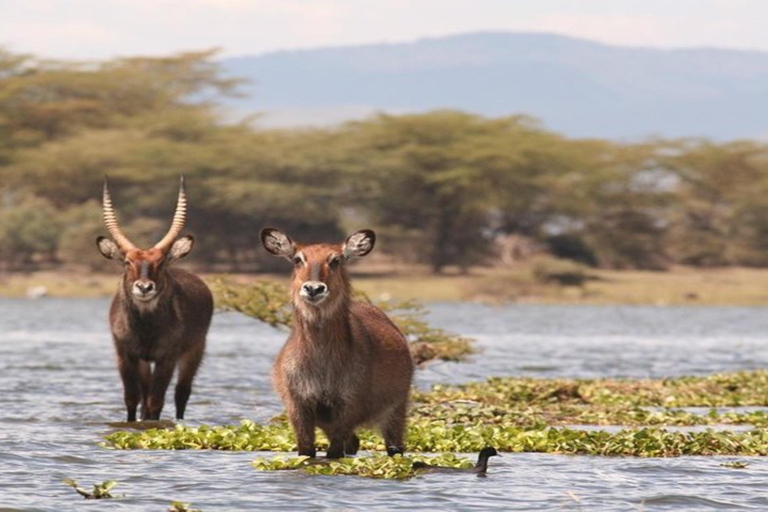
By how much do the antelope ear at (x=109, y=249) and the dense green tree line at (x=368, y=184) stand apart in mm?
63505

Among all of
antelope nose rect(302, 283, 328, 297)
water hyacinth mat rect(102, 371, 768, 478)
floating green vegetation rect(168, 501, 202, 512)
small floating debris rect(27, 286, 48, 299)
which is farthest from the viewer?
small floating debris rect(27, 286, 48, 299)

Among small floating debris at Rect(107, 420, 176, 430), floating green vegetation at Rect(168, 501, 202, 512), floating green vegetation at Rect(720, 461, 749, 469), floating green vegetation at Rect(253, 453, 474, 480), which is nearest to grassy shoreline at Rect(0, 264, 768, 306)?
small floating debris at Rect(107, 420, 176, 430)

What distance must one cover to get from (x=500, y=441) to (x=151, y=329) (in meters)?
3.78

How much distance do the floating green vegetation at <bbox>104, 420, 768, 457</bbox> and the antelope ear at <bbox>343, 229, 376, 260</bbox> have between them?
9.56 feet

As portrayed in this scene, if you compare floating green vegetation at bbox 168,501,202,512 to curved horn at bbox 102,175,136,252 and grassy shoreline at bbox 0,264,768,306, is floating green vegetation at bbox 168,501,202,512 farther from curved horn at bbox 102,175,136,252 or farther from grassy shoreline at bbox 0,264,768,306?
grassy shoreline at bbox 0,264,768,306

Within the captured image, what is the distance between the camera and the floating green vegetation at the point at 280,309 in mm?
24375

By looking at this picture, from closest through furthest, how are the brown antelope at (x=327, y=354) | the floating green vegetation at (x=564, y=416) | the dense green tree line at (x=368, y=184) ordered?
the brown antelope at (x=327, y=354), the floating green vegetation at (x=564, y=416), the dense green tree line at (x=368, y=184)

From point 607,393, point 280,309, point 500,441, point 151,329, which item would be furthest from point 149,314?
point 280,309

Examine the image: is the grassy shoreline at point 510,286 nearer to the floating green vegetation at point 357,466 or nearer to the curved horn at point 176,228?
the curved horn at point 176,228

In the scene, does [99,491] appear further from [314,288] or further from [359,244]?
[359,244]

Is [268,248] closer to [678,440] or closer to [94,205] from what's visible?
[678,440]

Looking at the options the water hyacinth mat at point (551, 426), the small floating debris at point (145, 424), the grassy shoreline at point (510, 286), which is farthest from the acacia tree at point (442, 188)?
the small floating debris at point (145, 424)

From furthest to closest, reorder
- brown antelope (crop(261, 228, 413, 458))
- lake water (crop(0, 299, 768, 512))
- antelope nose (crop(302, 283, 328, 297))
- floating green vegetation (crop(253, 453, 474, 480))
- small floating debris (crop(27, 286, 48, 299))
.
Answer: small floating debris (crop(27, 286, 48, 299)) < floating green vegetation (crop(253, 453, 474, 480)) < brown antelope (crop(261, 228, 413, 458)) < lake water (crop(0, 299, 768, 512)) < antelope nose (crop(302, 283, 328, 297))

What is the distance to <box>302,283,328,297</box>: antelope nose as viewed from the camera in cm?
1247
